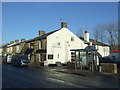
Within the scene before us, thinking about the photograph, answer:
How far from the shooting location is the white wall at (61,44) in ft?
108

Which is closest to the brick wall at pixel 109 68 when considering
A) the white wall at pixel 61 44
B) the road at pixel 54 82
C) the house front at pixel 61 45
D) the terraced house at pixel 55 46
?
the road at pixel 54 82

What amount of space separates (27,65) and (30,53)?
36.1ft

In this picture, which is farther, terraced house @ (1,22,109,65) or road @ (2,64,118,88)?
terraced house @ (1,22,109,65)

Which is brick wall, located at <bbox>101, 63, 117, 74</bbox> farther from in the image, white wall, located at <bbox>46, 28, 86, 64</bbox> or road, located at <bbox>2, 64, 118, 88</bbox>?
white wall, located at <bbox>46, 28, 86, 64</bbox>

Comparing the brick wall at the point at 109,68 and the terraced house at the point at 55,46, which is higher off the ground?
the terraced house at the point at 55,46

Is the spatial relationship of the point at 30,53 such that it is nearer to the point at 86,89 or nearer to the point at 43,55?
the point at 43,55

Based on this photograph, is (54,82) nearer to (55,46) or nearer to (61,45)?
(55,46)

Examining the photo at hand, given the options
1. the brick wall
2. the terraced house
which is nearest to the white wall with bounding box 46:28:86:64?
the terraced house

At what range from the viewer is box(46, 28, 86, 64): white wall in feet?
108

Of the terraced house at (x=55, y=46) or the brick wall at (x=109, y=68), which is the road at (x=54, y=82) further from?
the terraced house at (x=55, y=46)

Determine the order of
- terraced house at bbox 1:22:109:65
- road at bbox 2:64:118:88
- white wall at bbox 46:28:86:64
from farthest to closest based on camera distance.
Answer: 1. white wall at bbox 46:28:86:64
2. terraced house at bbox 1:22:109:65
3. road at bbox 2:64:118:88

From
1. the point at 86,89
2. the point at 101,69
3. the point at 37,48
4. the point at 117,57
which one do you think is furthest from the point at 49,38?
the point at 86,89

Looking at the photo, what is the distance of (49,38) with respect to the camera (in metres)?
33.0

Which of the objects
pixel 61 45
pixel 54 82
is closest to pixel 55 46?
pixel 61 45
